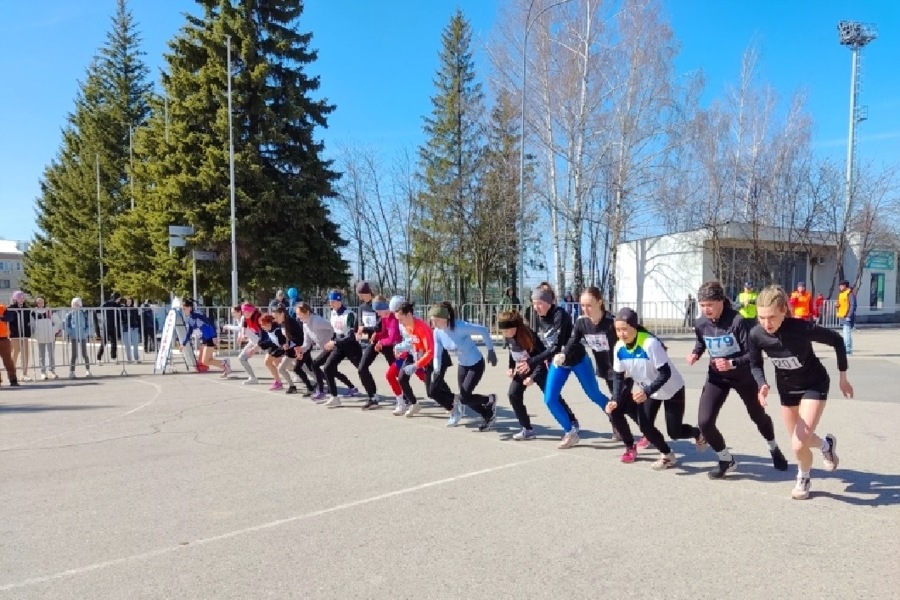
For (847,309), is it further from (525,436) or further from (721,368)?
(721,368)

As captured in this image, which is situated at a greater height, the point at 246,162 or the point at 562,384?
the point at 246,162

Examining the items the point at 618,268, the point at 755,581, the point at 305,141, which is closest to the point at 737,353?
the point at 755,581

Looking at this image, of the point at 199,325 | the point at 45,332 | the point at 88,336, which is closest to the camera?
the point at 45,332

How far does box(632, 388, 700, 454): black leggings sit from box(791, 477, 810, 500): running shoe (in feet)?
3.90

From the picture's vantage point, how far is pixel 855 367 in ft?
48.2

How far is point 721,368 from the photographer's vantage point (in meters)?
5.71

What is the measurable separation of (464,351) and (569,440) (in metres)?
1.73

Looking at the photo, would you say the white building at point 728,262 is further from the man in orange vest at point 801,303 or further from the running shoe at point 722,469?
the running shoe at point 722,469

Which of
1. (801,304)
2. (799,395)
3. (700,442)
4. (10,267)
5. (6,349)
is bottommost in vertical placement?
(700,442)

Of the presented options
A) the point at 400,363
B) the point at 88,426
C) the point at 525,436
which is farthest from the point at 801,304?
the point at 88,426

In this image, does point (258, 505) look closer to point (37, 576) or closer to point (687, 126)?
point (37, 576)

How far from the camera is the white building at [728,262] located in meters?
32.1

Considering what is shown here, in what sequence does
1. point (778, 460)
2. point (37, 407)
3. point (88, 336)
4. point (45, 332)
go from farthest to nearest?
point (88, 336), point (45, 332), point (37, 407), point (778, 460)

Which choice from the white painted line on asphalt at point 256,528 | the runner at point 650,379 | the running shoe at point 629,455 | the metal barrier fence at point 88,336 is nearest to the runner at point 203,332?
the metal barrier fence at point 88,336
